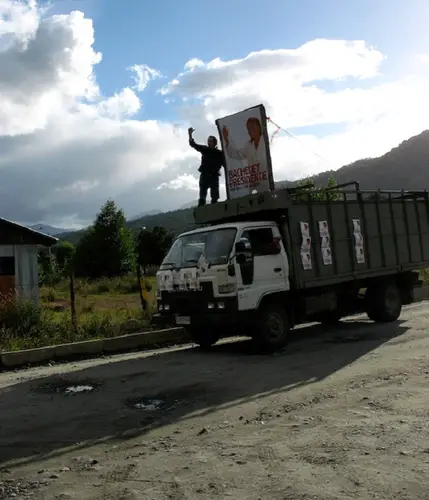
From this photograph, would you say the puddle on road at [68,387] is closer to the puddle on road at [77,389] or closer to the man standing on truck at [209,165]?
the puddle on road at [77,389]

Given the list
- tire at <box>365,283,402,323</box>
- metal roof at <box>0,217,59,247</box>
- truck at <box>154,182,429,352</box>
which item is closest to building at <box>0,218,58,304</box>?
metal roof at <box>0,217,59,247</box>

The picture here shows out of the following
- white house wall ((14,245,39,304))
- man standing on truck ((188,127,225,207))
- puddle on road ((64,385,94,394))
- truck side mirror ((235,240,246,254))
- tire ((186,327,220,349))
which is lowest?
puddle on road ((64,385,94,394))

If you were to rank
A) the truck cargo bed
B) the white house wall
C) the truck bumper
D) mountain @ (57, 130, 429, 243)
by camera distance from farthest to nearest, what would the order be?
1. mountain @ (57, 130, 429, 243)
2. the white house wall
3. the truck cargo bed
4. the truck bumper

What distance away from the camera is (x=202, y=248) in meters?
9.88

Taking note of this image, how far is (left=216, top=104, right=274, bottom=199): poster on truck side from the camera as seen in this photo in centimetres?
1170

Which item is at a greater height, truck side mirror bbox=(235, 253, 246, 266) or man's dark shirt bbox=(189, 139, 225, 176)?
man's dark shirt bbox=(189, 139, 225, 176)

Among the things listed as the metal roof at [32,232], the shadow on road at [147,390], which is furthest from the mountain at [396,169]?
the shadow on road at [147,390]

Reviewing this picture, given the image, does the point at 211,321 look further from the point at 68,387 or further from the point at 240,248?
the point at 68,387

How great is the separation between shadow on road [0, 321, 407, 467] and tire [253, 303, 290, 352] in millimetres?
243

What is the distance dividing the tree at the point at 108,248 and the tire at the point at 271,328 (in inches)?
1463

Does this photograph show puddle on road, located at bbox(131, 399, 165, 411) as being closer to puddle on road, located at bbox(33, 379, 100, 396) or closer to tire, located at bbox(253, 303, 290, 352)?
puddle on road, located at bbox(33, 379, 100, 396)

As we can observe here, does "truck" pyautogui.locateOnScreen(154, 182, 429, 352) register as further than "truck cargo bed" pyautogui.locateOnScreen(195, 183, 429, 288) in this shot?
No

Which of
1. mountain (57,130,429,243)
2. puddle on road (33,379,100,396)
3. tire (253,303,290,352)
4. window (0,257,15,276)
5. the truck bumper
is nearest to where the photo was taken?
puddle on road (33,379,100,396)

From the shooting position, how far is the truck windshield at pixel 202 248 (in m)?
9.57
